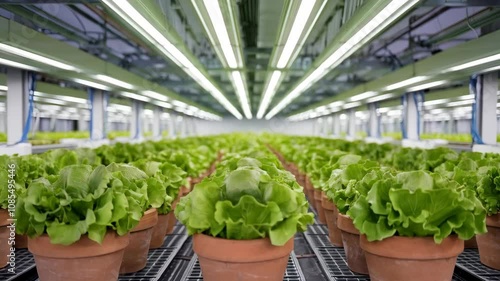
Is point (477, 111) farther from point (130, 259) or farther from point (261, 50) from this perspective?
point (130, 259)

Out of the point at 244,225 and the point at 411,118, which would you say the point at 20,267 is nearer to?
the point at 244,225

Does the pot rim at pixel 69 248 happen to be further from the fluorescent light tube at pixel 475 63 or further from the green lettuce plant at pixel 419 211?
the fluorescent light tube at pixel 475 63

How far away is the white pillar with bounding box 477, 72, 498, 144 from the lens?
9.93 m

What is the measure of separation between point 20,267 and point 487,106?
10188 mm

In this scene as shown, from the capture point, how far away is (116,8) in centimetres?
403

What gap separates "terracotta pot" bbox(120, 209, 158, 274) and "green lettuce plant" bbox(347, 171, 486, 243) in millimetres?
1706

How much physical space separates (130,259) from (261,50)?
8133mm

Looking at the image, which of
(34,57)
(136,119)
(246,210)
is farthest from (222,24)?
(136,119)

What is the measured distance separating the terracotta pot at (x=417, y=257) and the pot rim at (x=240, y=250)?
0.70 meters

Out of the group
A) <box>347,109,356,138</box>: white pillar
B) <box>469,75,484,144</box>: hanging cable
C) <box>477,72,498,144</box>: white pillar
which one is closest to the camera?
<box>477,72,498,144</box>: white pillar

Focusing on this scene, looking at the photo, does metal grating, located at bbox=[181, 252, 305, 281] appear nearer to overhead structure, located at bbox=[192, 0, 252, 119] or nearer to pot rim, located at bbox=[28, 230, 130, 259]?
pot rim, located at bbox=[28, 230, 130, 259]

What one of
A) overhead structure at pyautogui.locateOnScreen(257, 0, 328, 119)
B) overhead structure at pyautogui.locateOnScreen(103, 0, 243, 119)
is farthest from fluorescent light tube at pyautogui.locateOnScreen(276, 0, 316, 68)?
overhead structure at pyautogui.locateOnScreen(103, 0, 243, 119)

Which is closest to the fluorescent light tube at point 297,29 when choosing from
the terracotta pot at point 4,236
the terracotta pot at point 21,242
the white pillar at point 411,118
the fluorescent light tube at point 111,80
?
the terracotta pot at point 4,236

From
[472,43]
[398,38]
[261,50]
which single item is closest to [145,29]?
[472,43]
